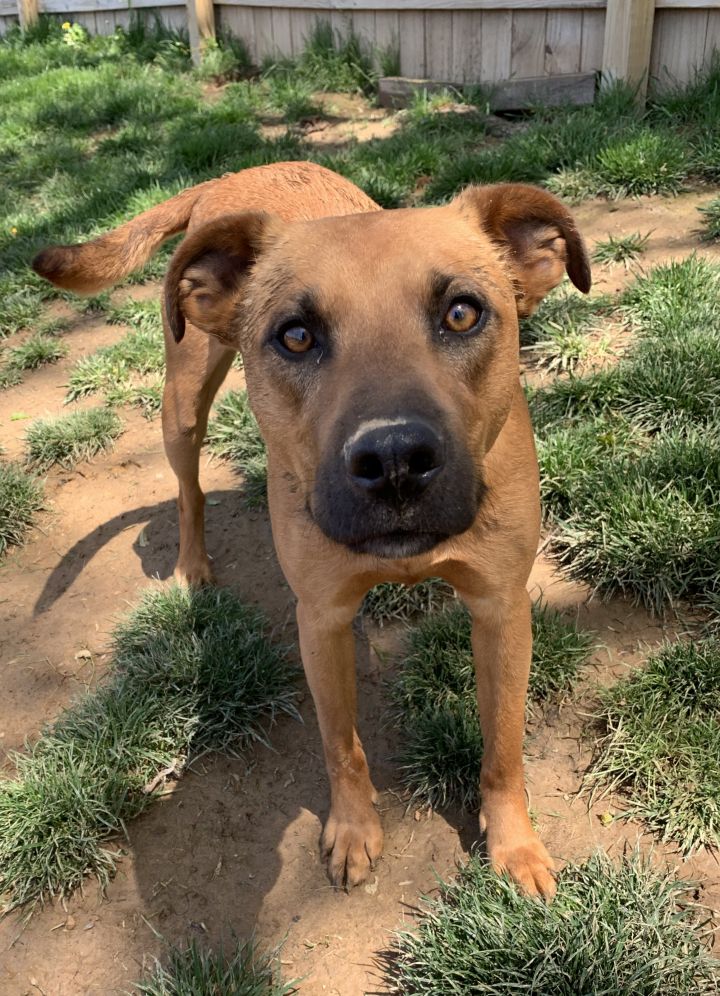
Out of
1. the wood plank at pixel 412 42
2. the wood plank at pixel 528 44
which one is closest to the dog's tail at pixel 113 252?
the wood plank at pixel 528 44

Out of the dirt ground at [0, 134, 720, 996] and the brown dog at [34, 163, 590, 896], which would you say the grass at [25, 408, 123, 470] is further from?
the brown dog at [34, 163, 590, 896]

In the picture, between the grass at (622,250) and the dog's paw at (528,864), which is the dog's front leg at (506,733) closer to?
the dog's paw at (528,864)

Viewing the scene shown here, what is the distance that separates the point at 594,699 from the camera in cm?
295

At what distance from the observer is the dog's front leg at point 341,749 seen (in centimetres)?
255

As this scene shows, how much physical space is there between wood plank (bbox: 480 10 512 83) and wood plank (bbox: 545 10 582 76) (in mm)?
399

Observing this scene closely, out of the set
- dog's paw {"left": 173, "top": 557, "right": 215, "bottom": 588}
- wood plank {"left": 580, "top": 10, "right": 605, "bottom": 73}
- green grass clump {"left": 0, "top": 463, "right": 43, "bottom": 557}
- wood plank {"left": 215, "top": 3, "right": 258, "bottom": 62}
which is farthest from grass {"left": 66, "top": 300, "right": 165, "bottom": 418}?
wood plank {"left": 215, "top": 3, "right": 258, "bottom": 62}

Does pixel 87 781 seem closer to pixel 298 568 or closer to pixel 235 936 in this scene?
pixel 235 936

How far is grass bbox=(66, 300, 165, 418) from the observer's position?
510cm

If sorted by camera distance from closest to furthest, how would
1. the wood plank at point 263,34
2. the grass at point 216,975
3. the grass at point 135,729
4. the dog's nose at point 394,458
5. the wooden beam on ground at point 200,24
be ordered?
the dog's nose at point 394,458, the grass at point 216,975, the grass at point 135,729, the wood plank at point 263,34, the wooden beam on ground at point 200,24

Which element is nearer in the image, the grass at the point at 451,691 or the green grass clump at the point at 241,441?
the grass at the point at 451,691

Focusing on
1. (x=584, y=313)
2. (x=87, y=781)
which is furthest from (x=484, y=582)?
(x=584, y=313)

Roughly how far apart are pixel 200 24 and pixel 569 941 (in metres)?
10.0

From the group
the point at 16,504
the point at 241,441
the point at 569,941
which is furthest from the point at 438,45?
the point at 569,941

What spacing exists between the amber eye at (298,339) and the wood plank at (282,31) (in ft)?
26.4
